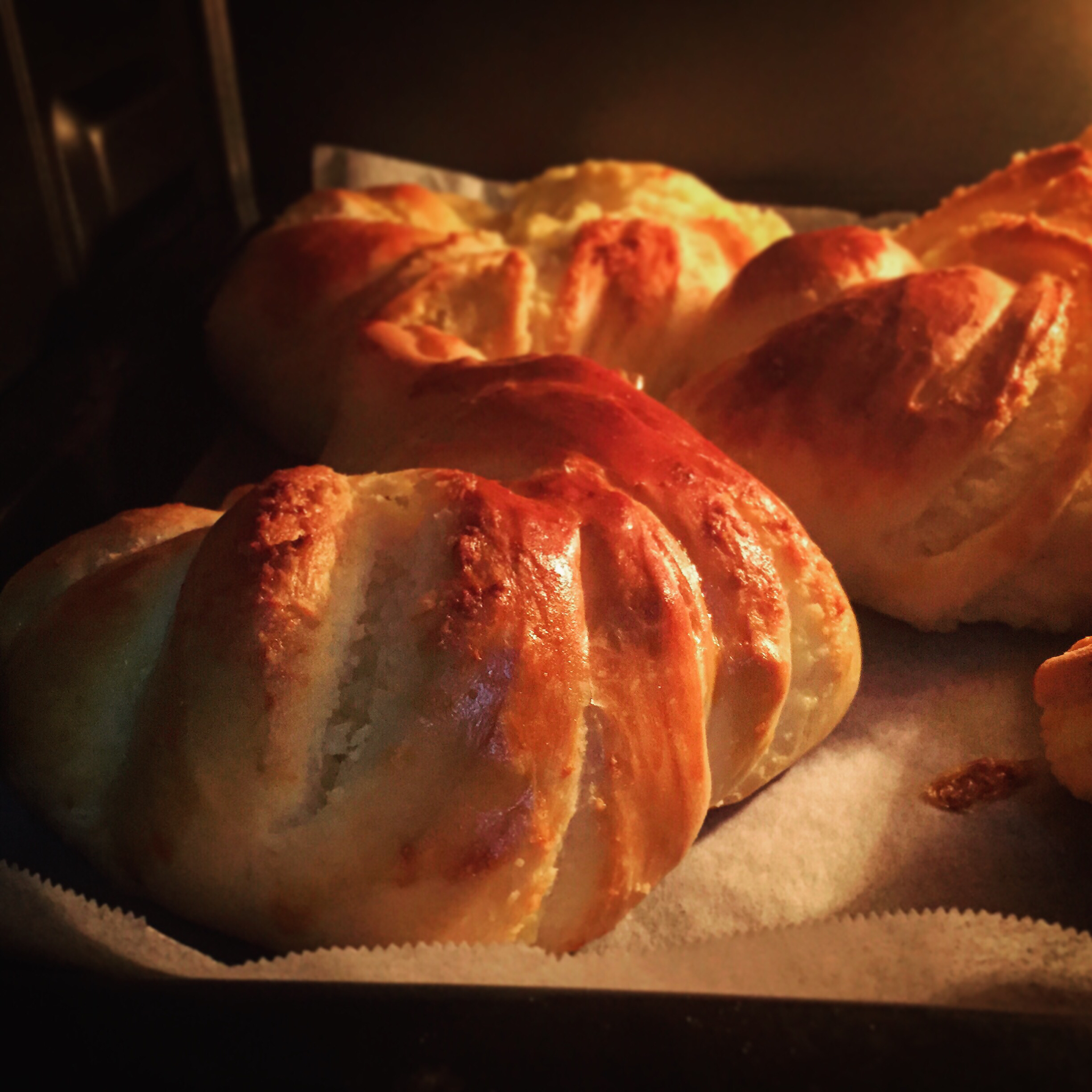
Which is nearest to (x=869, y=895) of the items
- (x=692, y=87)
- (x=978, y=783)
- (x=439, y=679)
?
(x=978, y=783)

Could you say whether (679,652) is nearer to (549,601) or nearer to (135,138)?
(549,601)

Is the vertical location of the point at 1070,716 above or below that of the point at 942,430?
below

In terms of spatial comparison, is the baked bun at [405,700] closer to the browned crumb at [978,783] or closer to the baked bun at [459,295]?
the browned crumb at [978,783]

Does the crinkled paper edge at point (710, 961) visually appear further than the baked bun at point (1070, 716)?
No

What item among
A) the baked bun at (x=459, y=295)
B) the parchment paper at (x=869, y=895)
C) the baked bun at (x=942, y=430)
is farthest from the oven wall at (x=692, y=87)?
the parchment paper at (x=869, y=895)

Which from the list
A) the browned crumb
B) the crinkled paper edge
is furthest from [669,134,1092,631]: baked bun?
the crinkled paper edge

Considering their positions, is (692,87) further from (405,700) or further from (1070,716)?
(405,700)
